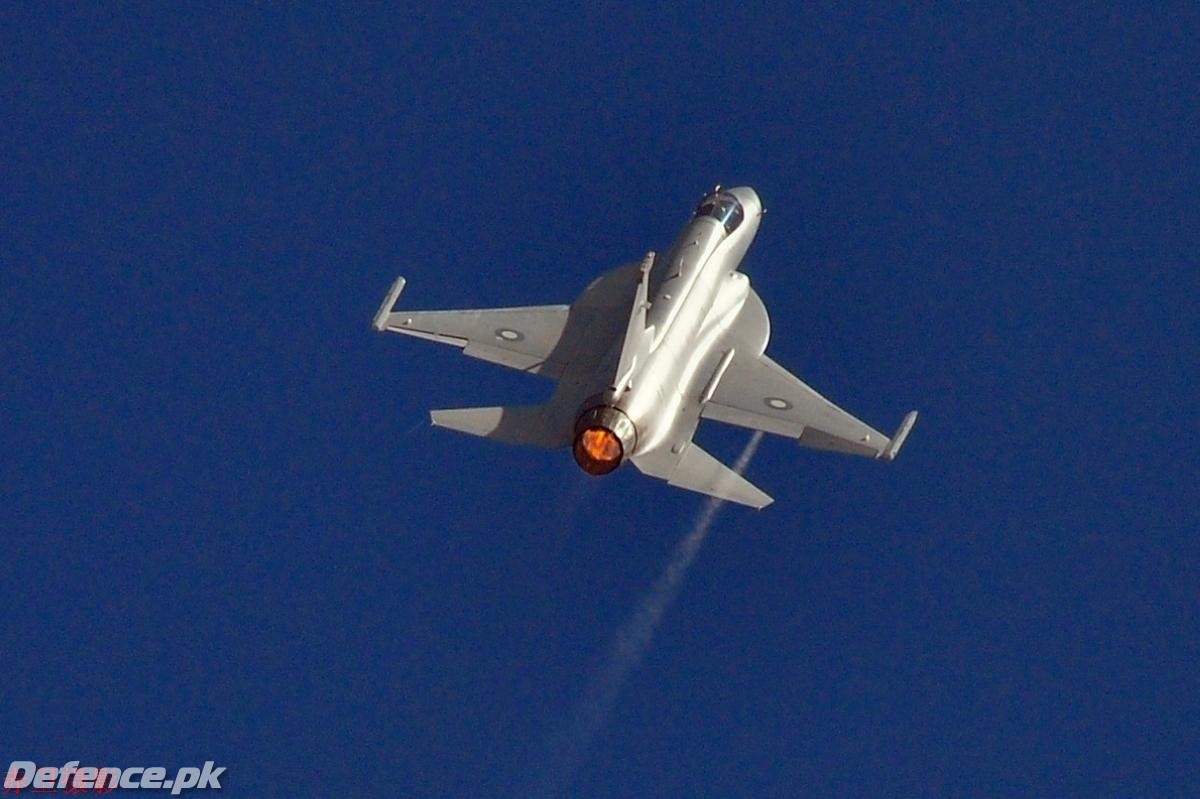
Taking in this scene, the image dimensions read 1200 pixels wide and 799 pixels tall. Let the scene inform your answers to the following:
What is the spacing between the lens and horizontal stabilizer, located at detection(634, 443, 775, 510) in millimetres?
43344

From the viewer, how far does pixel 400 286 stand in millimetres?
47969

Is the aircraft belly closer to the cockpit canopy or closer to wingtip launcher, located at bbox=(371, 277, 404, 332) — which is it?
the cockpit canopy

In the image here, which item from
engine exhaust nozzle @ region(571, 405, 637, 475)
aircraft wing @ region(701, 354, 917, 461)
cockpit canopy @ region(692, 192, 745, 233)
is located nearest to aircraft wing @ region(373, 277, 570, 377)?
aircraft wing @ region(701, 354, 917, 461)

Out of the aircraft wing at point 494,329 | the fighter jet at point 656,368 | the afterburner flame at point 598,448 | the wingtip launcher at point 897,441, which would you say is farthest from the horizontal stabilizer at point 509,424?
the wingtip launcher at point 897,441

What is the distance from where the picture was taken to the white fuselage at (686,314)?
44062mm

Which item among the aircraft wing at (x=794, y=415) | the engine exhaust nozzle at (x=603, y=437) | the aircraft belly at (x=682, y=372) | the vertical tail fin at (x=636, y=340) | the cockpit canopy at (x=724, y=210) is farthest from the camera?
the cockpit canopy at (x=724, y=210)

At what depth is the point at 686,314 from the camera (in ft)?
154

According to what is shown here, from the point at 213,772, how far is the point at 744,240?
60.6ft

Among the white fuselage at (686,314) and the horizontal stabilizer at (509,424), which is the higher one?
the white fuselage at (686,314)

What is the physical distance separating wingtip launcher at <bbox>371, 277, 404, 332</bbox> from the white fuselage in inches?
232

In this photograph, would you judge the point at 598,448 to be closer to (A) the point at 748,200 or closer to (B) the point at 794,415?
(B) the point at 794,415

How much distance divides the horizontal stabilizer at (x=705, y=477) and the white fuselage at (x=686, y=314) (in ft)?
1.50

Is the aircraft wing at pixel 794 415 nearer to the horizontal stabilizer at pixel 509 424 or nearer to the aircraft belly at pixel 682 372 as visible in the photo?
the aircraft belly at pixel 682 372

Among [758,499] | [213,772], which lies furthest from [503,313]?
[213,772]
